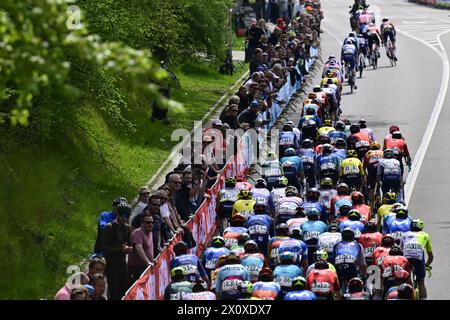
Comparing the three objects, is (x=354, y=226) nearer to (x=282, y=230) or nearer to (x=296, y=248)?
(x=282, y=230)

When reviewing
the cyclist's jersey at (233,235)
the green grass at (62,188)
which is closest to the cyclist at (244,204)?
the cyclist's jersey at (233,235)

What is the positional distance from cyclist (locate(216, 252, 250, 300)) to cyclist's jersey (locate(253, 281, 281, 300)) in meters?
0.34

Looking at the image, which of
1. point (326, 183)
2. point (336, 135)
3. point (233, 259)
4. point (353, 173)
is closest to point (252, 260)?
point (233, 259)

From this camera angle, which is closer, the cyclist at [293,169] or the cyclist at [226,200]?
the cyclist at [226,200]

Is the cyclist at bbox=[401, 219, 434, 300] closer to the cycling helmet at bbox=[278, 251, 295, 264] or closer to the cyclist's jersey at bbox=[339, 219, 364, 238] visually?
the cyclist's jersey at bbox=[339, 219, 364, 238]

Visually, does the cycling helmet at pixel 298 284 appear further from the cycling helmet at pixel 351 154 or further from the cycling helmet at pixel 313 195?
the cycling helmet at pixel 351 154

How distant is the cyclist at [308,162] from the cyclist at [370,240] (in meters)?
5.80

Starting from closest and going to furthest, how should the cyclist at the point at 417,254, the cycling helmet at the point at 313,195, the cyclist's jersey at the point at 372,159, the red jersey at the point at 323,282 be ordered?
the red jersey at the point at 323,282, the cyclist at the point at 417,254, the cycling helmet at the point at 313,195, the cyclist's jersey at the point at 372,159

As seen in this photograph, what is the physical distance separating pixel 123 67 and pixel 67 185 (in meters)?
15.2

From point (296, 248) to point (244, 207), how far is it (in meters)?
2.77

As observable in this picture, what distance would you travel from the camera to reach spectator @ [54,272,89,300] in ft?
52.0

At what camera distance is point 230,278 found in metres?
18.6

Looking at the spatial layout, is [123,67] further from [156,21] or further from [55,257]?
[156,21]

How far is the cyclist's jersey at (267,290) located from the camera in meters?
17.9
